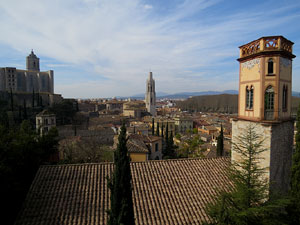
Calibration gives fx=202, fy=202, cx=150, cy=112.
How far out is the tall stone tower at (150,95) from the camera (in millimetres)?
100938

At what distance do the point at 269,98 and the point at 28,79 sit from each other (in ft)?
282

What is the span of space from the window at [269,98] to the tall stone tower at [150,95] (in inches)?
3639

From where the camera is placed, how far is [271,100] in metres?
8.21

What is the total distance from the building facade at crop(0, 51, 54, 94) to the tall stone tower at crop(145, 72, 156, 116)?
43.6m

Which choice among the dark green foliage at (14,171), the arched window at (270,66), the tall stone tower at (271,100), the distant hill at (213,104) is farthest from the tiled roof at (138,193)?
the distant hill at (213,104)

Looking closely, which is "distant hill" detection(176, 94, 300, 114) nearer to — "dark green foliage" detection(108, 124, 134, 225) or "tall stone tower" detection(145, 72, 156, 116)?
"tall stone tower" detection(145, 72, 156, 116)

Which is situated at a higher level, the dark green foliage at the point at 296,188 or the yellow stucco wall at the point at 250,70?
the yellow stucco wall at the point at 250,70

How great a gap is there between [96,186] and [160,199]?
258cm

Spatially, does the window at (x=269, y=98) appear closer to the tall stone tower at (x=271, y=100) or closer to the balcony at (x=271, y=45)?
the tall stone tower at (x=271, y=100)

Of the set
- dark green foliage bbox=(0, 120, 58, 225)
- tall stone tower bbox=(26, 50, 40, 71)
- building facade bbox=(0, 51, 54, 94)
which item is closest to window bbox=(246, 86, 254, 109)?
dark green foliage bbox=(0, 120, 58, 225)

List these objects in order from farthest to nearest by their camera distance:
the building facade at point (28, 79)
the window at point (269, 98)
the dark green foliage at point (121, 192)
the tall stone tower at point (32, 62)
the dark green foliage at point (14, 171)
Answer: the tall stone tower at point (32, 62), the building facade at point (28, 79), the window at point (269, 98), the dark green foliage at point (14, 171), the dark green foliage at point (121, 192)

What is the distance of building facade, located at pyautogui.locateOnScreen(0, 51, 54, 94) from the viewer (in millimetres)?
68125

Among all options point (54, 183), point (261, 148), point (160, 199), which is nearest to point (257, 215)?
point (261, 148)

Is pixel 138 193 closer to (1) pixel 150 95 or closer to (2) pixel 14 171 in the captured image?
(2) pixel 14 171
